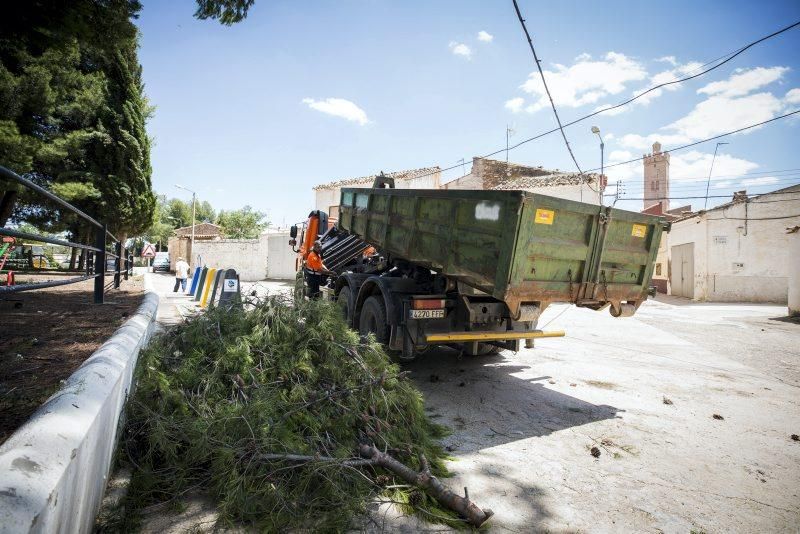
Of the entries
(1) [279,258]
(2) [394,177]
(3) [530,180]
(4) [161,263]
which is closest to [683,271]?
(3) [530,180]

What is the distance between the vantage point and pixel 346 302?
21.5ft

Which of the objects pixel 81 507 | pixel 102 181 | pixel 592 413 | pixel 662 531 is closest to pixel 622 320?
pixel 592 413

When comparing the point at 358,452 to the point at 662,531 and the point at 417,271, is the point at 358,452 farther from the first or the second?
the point at 417,271

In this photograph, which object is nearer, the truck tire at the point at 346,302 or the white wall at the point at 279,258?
the truck tire at the point at 346,302

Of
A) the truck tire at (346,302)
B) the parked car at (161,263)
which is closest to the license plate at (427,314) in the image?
the truck tire at (346,302)

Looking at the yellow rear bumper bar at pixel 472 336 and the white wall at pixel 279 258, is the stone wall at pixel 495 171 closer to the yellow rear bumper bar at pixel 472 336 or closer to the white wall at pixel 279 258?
the white wall at pixel 279 258

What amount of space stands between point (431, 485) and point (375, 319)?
10.3ft

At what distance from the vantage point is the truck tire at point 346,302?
6.30m

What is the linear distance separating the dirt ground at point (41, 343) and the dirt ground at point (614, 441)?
91cm

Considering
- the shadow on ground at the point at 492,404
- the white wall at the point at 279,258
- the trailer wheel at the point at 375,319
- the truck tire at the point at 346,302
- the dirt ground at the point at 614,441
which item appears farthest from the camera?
the white wall at the point at 279,258

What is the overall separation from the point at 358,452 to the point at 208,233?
54.7m

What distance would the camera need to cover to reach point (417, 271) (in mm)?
5910

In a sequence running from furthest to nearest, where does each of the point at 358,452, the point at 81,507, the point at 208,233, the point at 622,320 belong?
the point at 208,233 → the point at 622,320 → the point at 358,452 → the point at 81,507

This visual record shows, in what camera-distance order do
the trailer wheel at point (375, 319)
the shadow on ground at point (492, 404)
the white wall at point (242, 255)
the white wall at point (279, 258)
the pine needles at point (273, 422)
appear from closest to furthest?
the pine needles at point (273, 422) → the shadow on ground at point (492, 404) → the trailer wheel at point (375, 319) → the white wall at point (279, 258) → the white wall at point (242, 255)
